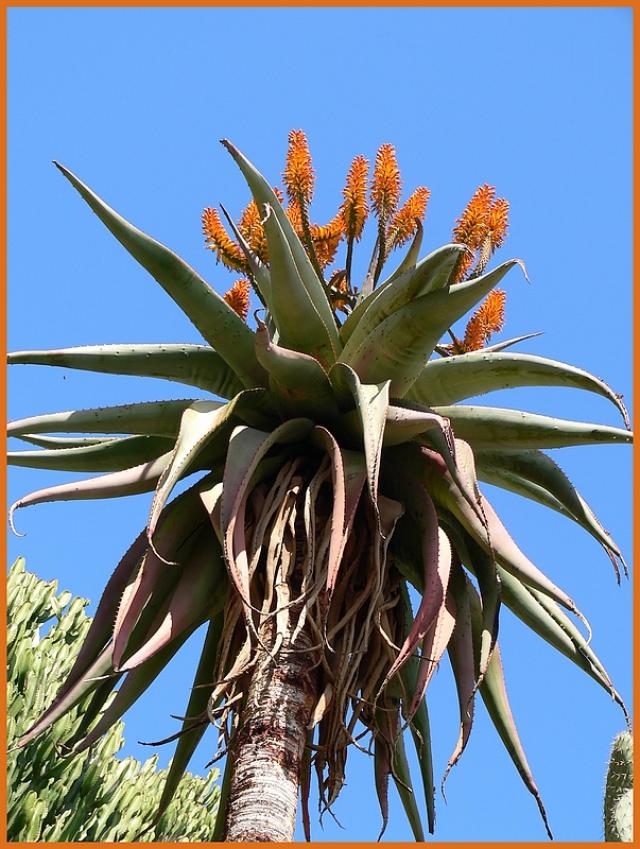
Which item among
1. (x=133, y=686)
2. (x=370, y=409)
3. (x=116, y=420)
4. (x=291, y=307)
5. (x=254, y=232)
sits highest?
(x=254, y=232)

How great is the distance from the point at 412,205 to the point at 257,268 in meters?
1.65

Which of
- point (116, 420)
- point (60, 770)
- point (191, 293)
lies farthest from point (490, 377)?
point (60, 770)

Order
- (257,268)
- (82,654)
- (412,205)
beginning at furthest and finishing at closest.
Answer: (412,205)
(257,268)
(82,654)

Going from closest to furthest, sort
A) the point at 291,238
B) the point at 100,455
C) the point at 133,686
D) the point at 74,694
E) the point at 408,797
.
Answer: the point at 74,694 < the point at 133,686 < the point at 291,238 < the point at 100,455 < the point at 408,797

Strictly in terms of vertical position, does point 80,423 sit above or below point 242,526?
above

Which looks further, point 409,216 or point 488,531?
point 409,216

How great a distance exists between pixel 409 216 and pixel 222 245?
1.05 metres

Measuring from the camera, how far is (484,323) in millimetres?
6172

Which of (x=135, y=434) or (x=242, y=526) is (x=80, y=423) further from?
(x=242, y=526)

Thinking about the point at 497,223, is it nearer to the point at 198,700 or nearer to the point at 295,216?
the point at 295,216

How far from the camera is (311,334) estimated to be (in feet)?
16.5

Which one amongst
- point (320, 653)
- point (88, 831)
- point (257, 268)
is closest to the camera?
point (320, 653)

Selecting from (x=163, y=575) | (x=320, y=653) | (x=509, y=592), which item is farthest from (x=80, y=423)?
(x=509, y=592)

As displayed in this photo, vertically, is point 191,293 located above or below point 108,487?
above
